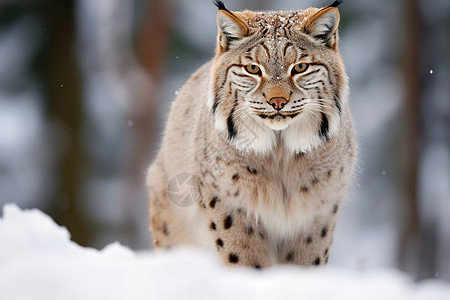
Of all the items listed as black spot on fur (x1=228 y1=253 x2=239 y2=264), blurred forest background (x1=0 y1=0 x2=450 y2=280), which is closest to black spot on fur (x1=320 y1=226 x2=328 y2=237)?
black spot on fur (x1=228 y1=253 x2=239 y2=264)

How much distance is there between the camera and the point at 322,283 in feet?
10.8

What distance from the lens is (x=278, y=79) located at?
452 centimetres

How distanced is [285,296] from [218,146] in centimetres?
209

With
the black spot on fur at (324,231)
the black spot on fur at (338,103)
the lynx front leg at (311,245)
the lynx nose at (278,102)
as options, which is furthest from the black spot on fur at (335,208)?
the lynx nose at (278,102)

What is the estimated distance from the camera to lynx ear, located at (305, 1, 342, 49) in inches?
185

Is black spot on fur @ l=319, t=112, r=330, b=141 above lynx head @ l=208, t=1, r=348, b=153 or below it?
below

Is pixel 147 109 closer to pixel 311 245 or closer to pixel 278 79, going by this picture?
pixel 311 245

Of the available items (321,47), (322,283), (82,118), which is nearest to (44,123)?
(82,118)

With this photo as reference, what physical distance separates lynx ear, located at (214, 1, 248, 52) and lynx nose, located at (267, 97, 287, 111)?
639 mm

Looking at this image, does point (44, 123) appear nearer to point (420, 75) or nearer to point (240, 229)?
point (420, 75)

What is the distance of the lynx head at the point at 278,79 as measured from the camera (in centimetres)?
454

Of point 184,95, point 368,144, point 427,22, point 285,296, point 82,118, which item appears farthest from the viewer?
point 368,144

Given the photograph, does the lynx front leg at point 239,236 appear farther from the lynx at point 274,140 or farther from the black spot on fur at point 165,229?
the black spot on fur at point 165,229

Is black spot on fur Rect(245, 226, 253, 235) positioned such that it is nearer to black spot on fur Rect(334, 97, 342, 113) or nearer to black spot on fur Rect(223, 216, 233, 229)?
black spot on fur Rect(223, 216, 233, 229)
